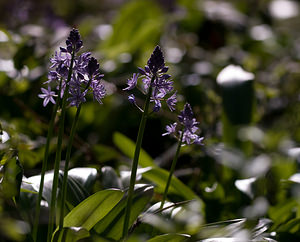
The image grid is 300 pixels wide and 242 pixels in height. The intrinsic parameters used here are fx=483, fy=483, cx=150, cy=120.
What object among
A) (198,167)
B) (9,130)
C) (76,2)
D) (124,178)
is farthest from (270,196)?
(76,2)

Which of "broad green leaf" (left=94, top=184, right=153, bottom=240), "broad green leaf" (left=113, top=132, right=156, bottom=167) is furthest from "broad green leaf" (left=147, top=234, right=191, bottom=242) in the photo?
"broad green leaf" (left=113, top=132, right=156, bottom=167)

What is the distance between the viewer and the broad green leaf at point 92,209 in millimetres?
1146

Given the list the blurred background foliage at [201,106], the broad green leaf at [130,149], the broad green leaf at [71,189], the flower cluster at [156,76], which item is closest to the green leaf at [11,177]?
the blurred background foliage at [201,106]

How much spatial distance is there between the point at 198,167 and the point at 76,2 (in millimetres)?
5634

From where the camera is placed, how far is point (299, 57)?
383 centimetres

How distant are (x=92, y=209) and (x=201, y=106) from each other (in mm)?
1718

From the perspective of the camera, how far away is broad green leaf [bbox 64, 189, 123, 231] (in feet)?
3.76

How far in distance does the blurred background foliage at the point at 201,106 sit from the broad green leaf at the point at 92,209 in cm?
14

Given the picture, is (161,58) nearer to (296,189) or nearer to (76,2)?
(296,189)

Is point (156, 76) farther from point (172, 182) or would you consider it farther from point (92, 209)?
point (172, 182)

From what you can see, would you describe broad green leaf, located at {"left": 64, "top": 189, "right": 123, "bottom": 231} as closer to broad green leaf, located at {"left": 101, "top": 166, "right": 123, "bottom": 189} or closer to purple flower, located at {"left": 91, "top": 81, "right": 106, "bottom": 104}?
purple flower, located at {"left": 91, "top": 81, "right": 106, "bottom": 104}

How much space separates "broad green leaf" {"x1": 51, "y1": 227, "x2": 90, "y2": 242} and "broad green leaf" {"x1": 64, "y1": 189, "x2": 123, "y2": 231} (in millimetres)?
65

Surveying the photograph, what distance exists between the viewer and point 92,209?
46.2 inches

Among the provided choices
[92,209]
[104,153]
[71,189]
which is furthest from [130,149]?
[92,209]
